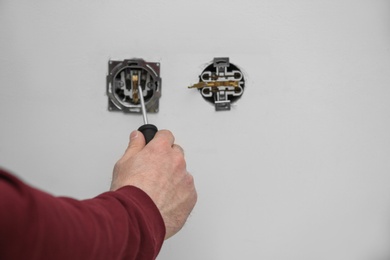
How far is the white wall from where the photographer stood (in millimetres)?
609

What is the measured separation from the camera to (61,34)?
0.64 metres

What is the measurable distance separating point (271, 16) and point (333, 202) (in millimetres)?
285

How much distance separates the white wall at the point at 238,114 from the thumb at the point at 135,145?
11cm

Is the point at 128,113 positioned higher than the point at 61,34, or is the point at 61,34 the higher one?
the point at 61,34

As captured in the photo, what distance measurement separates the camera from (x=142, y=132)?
544 millimetres

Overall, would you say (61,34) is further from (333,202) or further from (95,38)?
(333,202)

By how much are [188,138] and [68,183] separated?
0.19m

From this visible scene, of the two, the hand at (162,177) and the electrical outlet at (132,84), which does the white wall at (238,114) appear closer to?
the electrical outlet at (132,84)

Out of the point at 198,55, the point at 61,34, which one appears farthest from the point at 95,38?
the point at 198,55

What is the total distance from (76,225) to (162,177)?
0.15 meters

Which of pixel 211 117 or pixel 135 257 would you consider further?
pixel 211 117

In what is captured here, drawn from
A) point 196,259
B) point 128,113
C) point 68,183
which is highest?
point 128,113

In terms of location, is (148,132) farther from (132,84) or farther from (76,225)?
(76,225)

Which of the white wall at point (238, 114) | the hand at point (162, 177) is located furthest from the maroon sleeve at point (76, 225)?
the white wall at point (238, 114)
